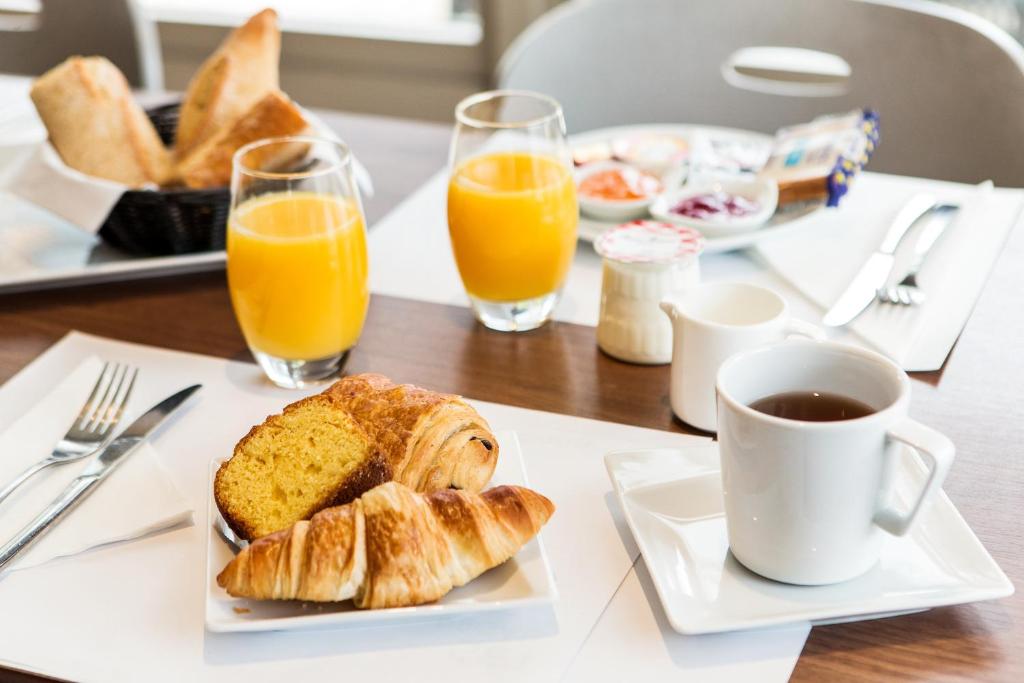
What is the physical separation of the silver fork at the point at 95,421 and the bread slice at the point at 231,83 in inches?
13.7

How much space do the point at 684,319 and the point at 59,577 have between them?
0.49m

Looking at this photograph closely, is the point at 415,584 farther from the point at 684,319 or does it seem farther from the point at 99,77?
the point at 99,77

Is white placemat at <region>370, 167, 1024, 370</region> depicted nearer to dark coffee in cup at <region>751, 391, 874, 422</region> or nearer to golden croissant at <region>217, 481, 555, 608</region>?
dark coffee in cup at <region>751, 391, 874, 422</region>

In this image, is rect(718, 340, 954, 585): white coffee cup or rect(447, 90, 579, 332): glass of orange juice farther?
rect(447, 90, 579, 332): glass of orange juice

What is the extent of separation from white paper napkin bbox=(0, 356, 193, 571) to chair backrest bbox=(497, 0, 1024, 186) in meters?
0.98

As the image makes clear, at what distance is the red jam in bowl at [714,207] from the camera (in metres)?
1.12

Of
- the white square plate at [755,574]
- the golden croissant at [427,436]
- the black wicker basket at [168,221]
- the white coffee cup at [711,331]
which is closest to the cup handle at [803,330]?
the white coffee cup at [711,331]

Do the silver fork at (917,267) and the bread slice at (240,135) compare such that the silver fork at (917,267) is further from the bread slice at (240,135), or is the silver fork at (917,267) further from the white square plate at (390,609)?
the bread slice at (240,135)

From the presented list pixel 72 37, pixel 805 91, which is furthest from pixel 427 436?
pixel 72 37

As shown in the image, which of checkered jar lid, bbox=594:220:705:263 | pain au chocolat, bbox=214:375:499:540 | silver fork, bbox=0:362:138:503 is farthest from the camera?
checkered jar lid, bbox=594:220:705:263

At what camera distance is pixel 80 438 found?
85 centimetres

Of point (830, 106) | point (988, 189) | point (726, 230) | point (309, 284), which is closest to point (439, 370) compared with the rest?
point (309, 284)

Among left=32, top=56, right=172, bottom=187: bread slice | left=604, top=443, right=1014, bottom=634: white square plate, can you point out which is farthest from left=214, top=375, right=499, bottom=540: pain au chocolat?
left=32, top=56, right=172, bottom=187: bread slice

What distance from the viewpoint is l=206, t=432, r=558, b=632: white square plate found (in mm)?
603
